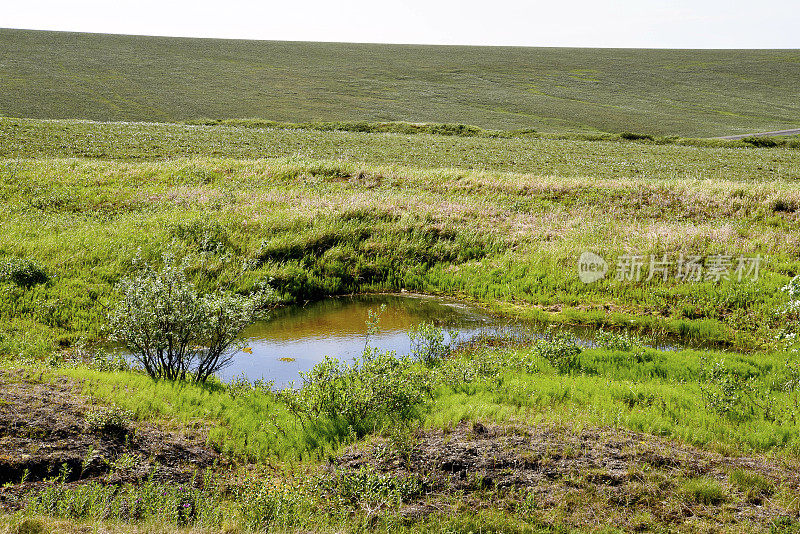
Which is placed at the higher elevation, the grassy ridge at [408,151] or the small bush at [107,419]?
the grassy ridge at [408,151]

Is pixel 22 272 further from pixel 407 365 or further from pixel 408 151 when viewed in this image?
pixel 408 151

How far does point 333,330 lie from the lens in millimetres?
13180

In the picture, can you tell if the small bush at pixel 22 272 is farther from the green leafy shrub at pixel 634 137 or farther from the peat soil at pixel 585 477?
the green leafy shrub at pixel 634 137

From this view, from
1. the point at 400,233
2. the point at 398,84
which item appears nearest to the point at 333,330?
the point at 400,233

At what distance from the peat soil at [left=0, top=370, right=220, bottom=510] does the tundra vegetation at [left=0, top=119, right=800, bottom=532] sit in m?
0.04

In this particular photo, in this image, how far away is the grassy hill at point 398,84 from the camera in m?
68.8

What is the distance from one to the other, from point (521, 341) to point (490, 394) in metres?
3.88

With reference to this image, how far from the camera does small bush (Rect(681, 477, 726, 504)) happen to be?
6.05m

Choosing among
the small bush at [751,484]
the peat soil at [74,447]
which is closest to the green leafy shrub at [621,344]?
the small bush at [751,484]

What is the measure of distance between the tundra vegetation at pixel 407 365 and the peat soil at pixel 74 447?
1.5 inches

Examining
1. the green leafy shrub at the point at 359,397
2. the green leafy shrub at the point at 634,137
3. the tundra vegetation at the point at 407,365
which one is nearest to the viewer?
the tundra vegetation at the point at 407,365

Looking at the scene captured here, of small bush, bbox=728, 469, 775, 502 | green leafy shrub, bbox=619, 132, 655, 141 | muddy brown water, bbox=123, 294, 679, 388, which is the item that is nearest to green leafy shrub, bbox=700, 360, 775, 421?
small bush, bbox=728, 469, 775, 502

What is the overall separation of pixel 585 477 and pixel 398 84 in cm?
9654

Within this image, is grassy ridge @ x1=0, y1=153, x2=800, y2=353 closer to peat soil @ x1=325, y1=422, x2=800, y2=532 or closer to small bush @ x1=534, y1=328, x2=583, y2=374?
small bush @ x1=534, y1=328, x2=583, y2=374
